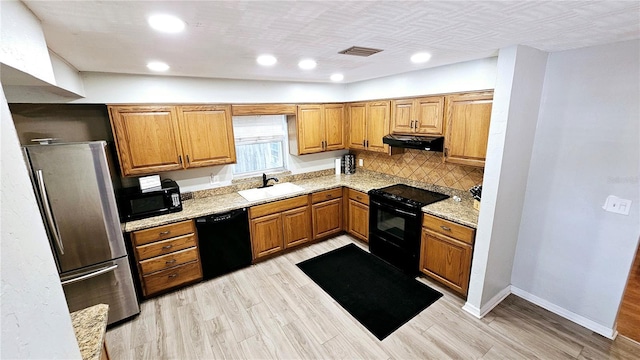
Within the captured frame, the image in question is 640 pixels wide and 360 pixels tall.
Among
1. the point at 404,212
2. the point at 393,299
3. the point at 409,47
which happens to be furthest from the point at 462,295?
the point at 409,47

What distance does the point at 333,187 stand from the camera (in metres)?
3.88

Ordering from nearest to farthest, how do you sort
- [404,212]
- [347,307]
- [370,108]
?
[347,307] → [404,212] → [370,108]

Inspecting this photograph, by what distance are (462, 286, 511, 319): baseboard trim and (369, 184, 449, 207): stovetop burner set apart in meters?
1.06

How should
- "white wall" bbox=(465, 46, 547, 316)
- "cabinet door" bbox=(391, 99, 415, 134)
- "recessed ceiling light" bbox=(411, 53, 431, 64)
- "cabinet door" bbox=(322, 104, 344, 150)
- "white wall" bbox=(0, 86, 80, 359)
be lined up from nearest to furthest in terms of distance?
"white wall" bbox=(0, 86, 80, 359) < "white wall" bbox=(465, 46, 547, 316) < "recessed ceiling light" bbox=(411, 53, 431, 64) < "cabinet door" bbox=(391, 99, 415, 134) < "cabinet door" bbox=(322, 104, 344, 150)

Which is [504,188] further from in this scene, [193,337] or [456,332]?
[193,337]

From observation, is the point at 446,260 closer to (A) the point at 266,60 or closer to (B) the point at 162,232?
(A) the point at 266,60

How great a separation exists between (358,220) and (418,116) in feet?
5.30

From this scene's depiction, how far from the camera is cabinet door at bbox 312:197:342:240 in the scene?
3.82 meters

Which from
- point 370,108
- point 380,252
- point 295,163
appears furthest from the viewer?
point 295,163

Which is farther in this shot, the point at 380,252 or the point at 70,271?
the point at 380,252

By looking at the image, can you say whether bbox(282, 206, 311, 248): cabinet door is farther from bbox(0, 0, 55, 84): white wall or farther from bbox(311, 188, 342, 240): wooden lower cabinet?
bbox(0, 0, 55, 84): white wall

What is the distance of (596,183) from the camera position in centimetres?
218

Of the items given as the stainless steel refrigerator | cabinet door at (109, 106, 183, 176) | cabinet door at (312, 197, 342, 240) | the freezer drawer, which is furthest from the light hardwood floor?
cabinet door at (109, 106, 183, 176)

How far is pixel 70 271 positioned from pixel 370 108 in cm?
362
